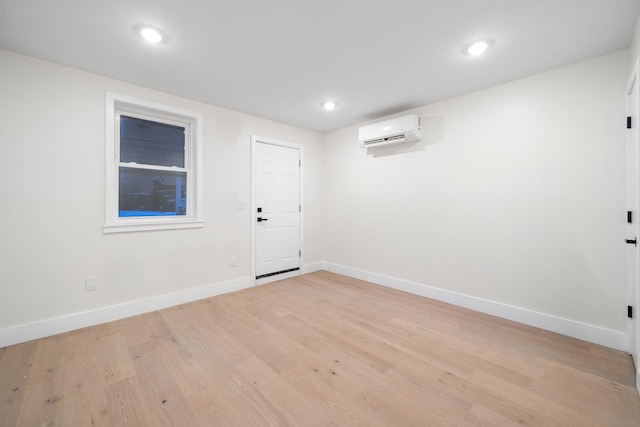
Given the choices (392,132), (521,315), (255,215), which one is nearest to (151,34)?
(255,215)

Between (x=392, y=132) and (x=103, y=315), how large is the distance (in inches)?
157

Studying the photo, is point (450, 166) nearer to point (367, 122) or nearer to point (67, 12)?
point (367, 122)

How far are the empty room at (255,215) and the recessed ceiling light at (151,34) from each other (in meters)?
0.02

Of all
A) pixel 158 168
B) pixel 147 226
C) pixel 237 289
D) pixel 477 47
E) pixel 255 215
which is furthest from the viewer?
pixel 255 215

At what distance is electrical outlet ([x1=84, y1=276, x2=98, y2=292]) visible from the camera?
8.54 ft

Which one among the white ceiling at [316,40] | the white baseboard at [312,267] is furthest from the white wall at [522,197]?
the white baseboard at [312,267]

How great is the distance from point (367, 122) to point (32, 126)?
3.90 metres

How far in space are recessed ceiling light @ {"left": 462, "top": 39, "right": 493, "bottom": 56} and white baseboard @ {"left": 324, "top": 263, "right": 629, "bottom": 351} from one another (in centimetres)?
254

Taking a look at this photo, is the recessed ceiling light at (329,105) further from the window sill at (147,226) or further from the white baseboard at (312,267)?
the white baseboard at (312,267)

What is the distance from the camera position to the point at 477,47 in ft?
7.16

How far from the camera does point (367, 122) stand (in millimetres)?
4195

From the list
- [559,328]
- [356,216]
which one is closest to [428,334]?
[559,328]

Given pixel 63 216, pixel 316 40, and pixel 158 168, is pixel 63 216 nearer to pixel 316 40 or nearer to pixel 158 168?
pixel 158 168

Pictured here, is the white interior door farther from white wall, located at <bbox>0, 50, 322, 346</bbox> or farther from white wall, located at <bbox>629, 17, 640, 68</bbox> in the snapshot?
white wall, located at <bbox>0, 50, 322, 346</bbox>
